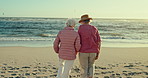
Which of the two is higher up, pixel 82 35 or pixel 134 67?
pixel 82 35

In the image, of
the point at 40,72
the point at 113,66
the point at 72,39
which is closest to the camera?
the point at 72,39

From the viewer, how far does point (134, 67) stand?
670 centimetres

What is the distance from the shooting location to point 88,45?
14.4 ft

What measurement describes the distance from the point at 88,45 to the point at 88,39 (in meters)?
0.12

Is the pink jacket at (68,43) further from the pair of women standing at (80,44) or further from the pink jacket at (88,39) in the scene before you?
the pink jacket at (88,39)

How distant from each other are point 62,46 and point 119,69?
2.68 meters

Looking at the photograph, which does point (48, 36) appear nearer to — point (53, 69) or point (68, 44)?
point (53, 69)

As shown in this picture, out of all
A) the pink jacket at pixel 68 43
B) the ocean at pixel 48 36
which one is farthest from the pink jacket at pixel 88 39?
the ocean at pixel 48 36

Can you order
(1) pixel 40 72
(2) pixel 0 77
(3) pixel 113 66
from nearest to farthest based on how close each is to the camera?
(2) pixel 0 77
(1) pixel 40 72
(3) pixel 113 66

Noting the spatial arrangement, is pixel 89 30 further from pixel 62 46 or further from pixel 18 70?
pixel 18 70

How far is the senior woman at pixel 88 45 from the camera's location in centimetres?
438

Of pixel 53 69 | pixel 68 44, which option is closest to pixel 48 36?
pixel 53 69

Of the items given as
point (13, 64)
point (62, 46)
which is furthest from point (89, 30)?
point (13, 64)

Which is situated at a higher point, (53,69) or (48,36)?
(53,69)
